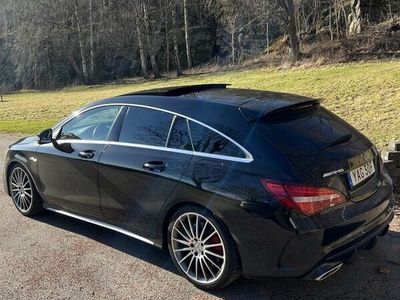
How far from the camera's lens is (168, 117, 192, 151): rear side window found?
158 inches

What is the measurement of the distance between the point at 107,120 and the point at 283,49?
2996 cm

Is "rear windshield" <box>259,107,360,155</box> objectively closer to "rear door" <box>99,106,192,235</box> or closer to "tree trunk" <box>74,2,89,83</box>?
"rear door" <box>99,106,192,235</box>

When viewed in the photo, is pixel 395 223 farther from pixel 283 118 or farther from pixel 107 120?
pixel 107 120

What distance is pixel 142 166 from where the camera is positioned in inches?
165

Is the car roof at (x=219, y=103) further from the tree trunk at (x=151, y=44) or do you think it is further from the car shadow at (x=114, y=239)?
the tree trunk at (x=151, y=44)

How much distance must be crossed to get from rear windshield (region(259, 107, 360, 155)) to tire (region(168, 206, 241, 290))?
79cm

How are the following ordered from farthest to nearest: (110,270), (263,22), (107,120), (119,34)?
(119,34), (263,22), (107,120), (110,270)

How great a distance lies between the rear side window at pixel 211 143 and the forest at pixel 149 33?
1026 inches

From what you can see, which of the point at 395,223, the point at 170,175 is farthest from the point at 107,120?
the point at 395,223

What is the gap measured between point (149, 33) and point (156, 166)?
37.3m

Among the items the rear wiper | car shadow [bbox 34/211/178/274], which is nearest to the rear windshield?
the rear wiper

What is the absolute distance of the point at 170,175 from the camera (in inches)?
156

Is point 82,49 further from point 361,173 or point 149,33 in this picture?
point 361,173

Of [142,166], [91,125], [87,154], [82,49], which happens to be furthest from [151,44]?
[142,166]
